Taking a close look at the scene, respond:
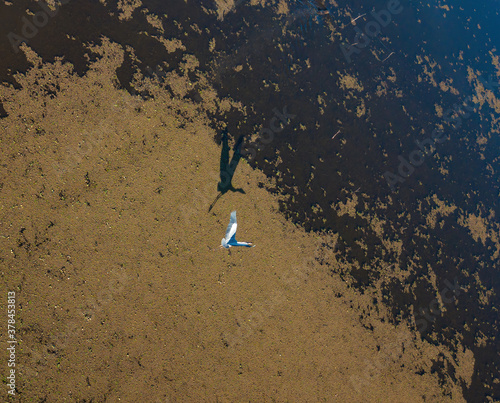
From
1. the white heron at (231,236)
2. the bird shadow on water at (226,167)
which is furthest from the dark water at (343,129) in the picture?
the white heron at (231,236)

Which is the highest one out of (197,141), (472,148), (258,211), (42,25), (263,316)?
(472,148)

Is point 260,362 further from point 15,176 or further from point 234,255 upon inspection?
point 15,176

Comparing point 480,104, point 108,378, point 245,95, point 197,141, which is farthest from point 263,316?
point 480,104

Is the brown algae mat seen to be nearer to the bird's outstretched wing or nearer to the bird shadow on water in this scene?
the bird shadow on water

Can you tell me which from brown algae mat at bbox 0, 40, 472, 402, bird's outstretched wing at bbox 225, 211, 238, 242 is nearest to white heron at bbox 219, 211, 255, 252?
bird's outstretched wing at bbox 225, 211, 238, 242

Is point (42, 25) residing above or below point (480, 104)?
below

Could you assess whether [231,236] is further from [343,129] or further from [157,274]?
[343,129]
